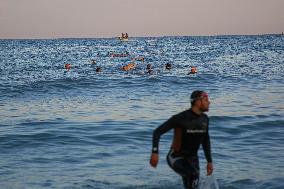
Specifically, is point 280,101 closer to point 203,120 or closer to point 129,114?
point 129,114

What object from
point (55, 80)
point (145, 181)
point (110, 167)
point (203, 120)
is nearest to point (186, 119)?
point (203, 120)

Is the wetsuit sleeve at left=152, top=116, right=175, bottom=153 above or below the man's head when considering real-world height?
below

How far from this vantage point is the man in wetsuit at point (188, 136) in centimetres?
682

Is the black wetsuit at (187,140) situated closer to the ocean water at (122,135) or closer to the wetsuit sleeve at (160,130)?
the wetsuit sleeve at (160,130)

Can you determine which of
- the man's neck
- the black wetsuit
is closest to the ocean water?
the black wetsuit

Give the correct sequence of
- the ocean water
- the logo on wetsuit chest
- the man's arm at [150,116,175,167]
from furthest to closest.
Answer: the ocean water, the logo on wetsuit chest, the man's arm at [150,116,175,167]

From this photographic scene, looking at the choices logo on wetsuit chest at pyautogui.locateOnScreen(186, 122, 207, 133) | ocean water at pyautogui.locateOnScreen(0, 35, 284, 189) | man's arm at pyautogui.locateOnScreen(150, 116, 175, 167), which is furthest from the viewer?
ocean water at pyautogui.locateOnScreen(0, 35, 284, 189)

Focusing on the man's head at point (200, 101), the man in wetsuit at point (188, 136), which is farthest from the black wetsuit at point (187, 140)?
the man's head at point (200, 101)

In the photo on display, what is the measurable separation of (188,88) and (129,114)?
10901mm

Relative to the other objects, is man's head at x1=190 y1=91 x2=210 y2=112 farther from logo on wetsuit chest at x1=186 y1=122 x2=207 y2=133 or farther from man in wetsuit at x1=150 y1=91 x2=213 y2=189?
logo on wetsuit chest at x1=186 y1=122 x2=207 y2=133

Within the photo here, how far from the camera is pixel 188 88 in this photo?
96.3 ft

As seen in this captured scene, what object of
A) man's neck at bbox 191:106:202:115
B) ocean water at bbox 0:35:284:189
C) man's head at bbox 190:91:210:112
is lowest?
ocean water at bbox 0:35:284:189

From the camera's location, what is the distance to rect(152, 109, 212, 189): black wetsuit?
6.84 m

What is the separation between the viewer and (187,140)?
275 inches
